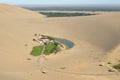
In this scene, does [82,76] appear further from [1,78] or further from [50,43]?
[50,43]

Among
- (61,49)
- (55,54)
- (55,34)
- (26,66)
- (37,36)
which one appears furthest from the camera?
(55,34)

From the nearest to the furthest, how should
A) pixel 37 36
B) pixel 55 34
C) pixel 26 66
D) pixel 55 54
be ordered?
pixel 26 66, pixel 55 54, pixel 37 36, pixel 55 34

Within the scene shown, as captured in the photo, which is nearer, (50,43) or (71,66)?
(71,66)

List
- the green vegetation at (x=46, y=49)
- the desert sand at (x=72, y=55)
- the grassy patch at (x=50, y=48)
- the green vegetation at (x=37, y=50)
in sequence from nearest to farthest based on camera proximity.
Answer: the desert sand at (x=72, y=55)
the green vegetation at (x=37, y=50)
the green vegetation at (x=46, y=49)
the grassy patch at (x=50, y=48)

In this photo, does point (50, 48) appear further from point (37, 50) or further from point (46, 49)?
point (37, 50)

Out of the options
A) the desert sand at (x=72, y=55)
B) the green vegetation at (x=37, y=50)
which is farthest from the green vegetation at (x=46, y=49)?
the desert sand at (x=72, y=55)

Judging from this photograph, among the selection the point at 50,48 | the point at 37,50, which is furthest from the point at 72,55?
the point at 37,50

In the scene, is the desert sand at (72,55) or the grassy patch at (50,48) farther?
the grassy patch at (50,48)

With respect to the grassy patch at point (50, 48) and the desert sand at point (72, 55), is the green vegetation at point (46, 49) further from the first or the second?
the desert sand at point (72, 55)

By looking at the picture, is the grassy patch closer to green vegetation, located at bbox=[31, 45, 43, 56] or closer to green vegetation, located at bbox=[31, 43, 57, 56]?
green vegetation, located at bbox=[31, 43, 57, 56]

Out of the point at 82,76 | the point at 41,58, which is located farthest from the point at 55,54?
the point at 82,76
